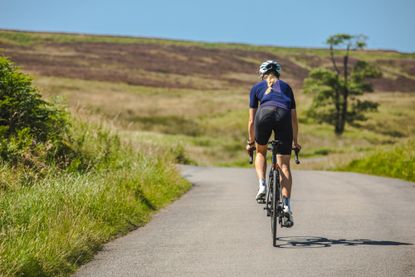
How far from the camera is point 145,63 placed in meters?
96.2

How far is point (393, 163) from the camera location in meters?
22.7

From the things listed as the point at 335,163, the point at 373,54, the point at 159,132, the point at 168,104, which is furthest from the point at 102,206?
the point at 373,54

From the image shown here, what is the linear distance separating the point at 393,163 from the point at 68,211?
1640 cm

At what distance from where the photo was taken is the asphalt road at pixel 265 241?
22.5ft

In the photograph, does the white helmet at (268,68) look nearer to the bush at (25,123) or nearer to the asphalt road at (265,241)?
the asphalt road at (265,241)

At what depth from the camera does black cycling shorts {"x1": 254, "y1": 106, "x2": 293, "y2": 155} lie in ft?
27.7

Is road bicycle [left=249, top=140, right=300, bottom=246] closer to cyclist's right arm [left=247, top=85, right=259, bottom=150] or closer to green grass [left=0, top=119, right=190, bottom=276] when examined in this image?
cyclist's right arm [left=247, top=85, right=259, bottom=150]

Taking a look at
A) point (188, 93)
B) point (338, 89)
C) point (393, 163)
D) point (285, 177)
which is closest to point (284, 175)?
point (285, 177)

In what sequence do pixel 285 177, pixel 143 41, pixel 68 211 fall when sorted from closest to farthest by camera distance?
1. pixel 68 211
2. pixel 285 177
3. pixel 143 41

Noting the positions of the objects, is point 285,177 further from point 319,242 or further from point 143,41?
point 143,41

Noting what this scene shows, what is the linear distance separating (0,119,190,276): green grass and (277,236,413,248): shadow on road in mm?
2319

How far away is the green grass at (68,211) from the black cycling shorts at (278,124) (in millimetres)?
2500

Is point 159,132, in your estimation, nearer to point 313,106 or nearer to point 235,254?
point 313,106

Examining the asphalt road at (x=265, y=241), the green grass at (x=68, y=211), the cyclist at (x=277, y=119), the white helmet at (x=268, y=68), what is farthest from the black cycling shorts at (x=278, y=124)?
the green grass at (x=68, y=211)
